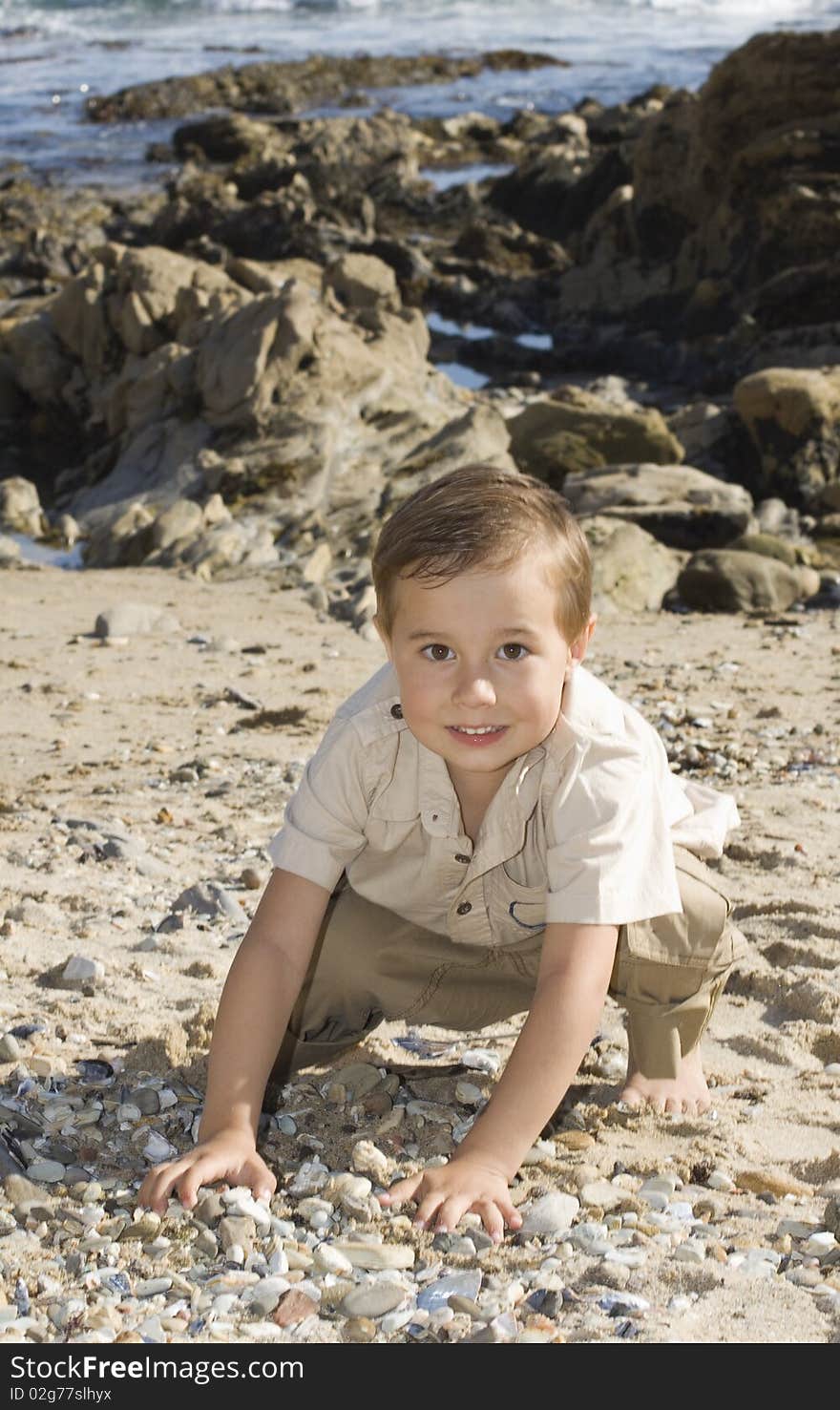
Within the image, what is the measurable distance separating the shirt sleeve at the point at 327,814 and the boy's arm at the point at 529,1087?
49 centimetres

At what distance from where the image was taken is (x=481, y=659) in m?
2.91

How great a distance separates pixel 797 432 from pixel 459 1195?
12823mm

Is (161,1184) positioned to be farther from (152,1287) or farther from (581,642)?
(581,642)

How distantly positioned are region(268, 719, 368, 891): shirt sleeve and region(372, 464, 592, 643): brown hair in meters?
0.30

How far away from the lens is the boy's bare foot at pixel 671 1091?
3361mm

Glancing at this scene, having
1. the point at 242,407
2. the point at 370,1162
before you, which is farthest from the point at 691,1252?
the point at 242,407

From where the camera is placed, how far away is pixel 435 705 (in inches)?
115

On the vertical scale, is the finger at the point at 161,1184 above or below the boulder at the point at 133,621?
above

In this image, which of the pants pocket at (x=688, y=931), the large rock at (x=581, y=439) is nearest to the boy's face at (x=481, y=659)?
the pants pocket at (x=688, y=931)

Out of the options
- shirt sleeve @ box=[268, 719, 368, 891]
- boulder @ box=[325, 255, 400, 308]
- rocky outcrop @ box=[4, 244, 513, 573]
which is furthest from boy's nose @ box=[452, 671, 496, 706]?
boulder @ box=[325, 255, 400, 308]

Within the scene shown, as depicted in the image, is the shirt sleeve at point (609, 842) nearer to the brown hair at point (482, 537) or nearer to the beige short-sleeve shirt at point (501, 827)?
the beige short-sleeve shirt at point (501, 827)

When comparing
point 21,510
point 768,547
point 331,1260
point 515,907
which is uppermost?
Result: point 515,907

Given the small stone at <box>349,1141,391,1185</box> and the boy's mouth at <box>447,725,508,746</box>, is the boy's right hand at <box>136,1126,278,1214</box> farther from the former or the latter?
the boy's mouth at <box>447,725,508,746</box>
